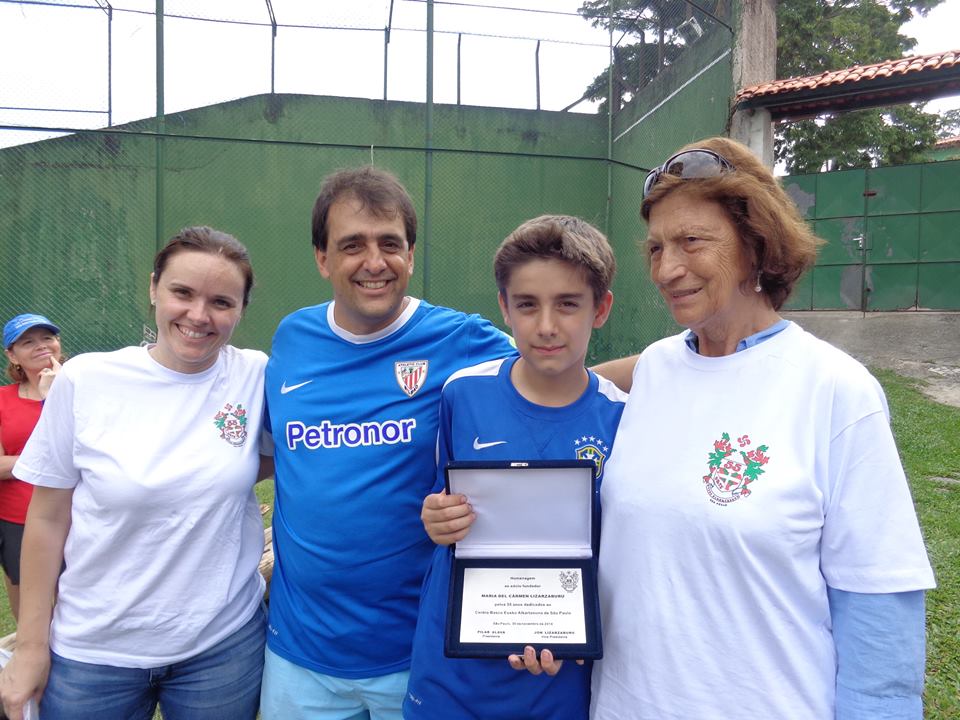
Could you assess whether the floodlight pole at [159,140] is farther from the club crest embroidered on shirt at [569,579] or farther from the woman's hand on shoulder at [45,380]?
the club crest embroidered on shirt at [569,579]

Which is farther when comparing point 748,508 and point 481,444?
point 481,444

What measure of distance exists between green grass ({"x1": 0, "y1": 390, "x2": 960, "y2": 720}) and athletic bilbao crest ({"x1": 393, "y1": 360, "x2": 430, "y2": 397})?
9.55 ft

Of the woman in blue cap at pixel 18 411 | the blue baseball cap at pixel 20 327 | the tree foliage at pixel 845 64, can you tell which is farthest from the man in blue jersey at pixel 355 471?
the tree foliage at pixel 845 64

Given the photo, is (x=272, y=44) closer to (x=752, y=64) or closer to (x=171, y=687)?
(x=752, y=64)

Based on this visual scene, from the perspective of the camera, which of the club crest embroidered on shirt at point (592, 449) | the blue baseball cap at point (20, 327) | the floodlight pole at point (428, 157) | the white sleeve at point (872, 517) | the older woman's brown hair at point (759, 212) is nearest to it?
the white sleeve at point (872, 517)

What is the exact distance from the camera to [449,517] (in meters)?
1.69

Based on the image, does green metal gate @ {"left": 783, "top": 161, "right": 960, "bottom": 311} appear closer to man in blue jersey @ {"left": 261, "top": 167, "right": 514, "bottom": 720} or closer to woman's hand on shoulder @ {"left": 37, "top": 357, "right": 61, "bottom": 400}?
woman's hand on shoulder @ {"left": 37, "top": 357, "right": 61, "bottom": 400}

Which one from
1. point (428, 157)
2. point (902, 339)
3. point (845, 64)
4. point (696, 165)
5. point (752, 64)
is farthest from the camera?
point (845, 64)

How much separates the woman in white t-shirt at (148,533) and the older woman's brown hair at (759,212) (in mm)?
1454

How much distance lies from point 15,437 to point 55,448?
2736 mm

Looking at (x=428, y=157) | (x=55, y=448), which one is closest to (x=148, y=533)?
(x=55, y=448)

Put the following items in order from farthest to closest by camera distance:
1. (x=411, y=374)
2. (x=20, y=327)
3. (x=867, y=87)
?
(x=867, y=87) → (x=20, y=327) → (x=411, y=374)

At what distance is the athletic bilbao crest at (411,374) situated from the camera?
214 centimetres

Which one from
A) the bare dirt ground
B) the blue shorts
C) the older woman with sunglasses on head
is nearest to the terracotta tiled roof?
the bare dirt ground
